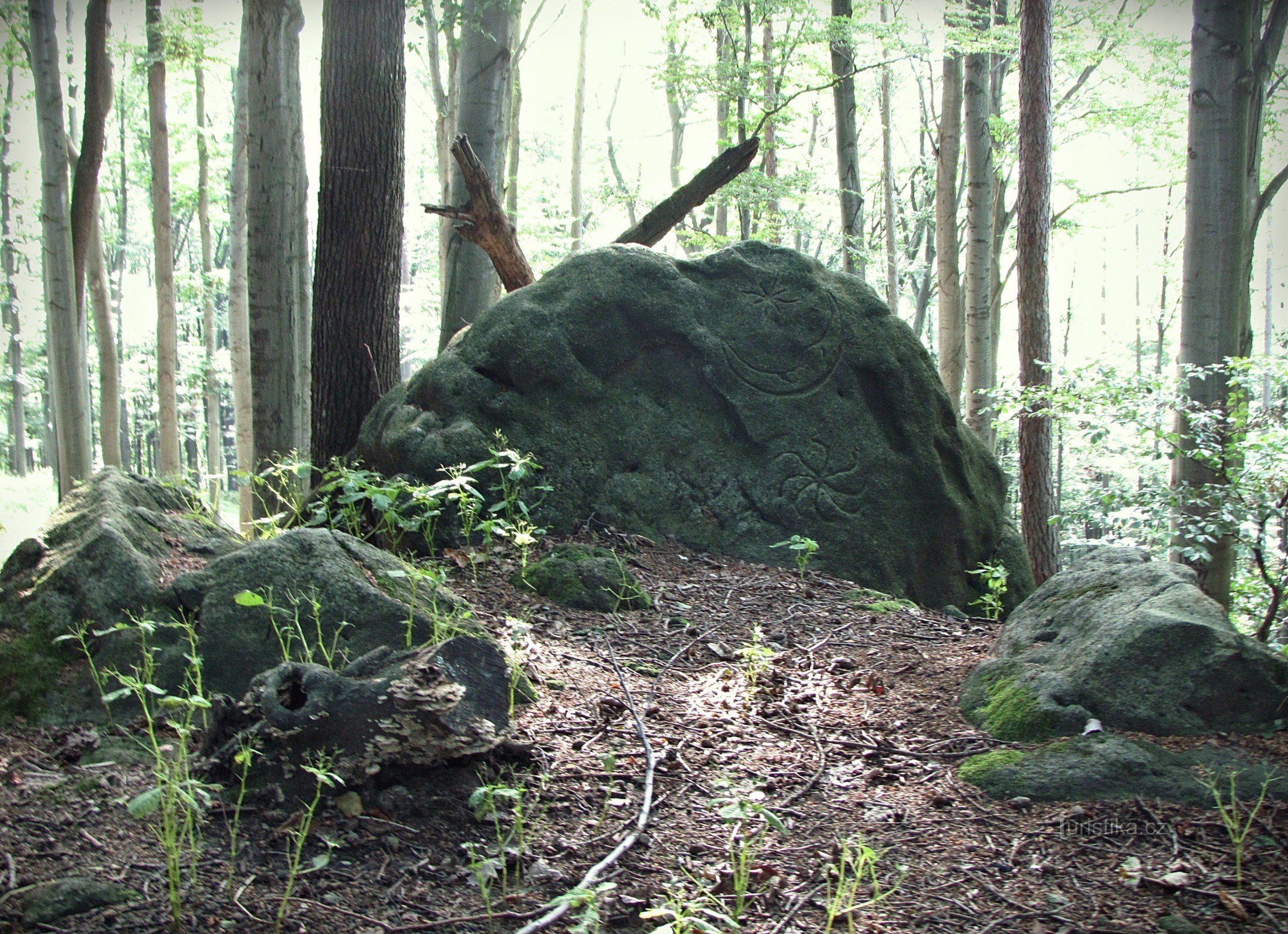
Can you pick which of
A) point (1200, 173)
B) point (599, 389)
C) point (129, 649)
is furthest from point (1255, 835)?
point (1200, 173)

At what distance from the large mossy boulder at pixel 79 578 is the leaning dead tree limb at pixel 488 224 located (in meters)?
4.07

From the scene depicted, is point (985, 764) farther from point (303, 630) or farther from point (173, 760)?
point (173, 760)

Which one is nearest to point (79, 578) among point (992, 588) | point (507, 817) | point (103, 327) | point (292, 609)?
point (292, 609)

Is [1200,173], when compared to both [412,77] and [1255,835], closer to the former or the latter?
[1255,835]

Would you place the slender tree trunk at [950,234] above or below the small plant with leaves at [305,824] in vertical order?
above

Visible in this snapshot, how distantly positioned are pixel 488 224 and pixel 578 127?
55.0 ft

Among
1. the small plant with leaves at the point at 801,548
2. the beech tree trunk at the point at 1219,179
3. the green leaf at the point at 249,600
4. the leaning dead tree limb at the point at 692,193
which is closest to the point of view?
the green leaf at the point at 249,600

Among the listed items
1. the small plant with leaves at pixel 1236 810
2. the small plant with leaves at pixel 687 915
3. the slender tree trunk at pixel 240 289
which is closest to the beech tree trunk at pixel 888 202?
the slender tree trunk at pixel 240 289

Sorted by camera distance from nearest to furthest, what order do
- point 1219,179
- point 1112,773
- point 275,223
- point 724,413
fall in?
point 1112,773, point 724,413, point 1219,179, point 275,223

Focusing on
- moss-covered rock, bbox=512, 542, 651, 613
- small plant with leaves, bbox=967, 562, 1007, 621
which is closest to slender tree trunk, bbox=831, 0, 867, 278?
small plant with leaves, bbox=967, 562, 1007, 621

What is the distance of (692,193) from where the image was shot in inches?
296

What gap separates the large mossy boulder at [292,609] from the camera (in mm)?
2967

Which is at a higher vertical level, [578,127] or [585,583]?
[578,127]

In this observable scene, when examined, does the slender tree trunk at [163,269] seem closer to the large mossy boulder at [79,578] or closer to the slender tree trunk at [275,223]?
the slender tree trunk at [275,223]
